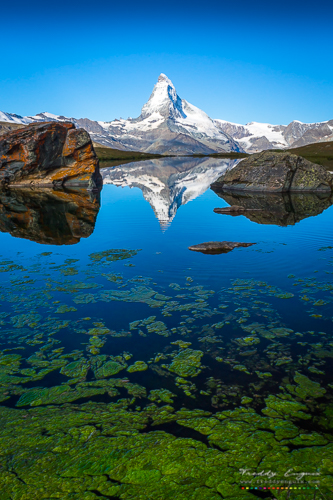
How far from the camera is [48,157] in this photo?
53188mm

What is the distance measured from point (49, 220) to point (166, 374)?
809 inches

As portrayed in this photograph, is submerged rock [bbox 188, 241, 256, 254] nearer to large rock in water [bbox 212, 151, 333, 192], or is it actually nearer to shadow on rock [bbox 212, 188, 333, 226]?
shadow on rock [bbox 212, 188, 333, 226]

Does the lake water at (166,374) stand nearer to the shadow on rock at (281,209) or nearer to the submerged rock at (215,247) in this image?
the submerged rock at (215,247)

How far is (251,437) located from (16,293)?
967cm

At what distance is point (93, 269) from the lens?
14.3 m

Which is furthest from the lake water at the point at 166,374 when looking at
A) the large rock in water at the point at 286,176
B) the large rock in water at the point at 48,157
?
the large rock in water at the point at 48,157

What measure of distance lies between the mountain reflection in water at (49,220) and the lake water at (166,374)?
12.4 feet

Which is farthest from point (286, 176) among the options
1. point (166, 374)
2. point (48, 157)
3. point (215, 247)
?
point (166, 374)

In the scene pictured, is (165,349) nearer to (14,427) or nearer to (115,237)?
(14,427)

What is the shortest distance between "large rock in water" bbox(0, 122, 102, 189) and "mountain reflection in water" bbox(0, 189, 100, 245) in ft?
63.2

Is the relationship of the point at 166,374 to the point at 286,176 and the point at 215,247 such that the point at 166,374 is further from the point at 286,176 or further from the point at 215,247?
the point at 286,176

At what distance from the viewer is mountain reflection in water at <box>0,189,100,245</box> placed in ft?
67.1

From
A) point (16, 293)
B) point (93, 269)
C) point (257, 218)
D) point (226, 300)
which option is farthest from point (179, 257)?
point (257, 218)

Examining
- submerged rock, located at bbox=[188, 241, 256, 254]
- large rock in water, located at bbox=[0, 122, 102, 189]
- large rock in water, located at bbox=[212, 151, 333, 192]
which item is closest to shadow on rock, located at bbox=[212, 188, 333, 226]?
large rock in water, located at bbox=[212, 151, 333, 192]
